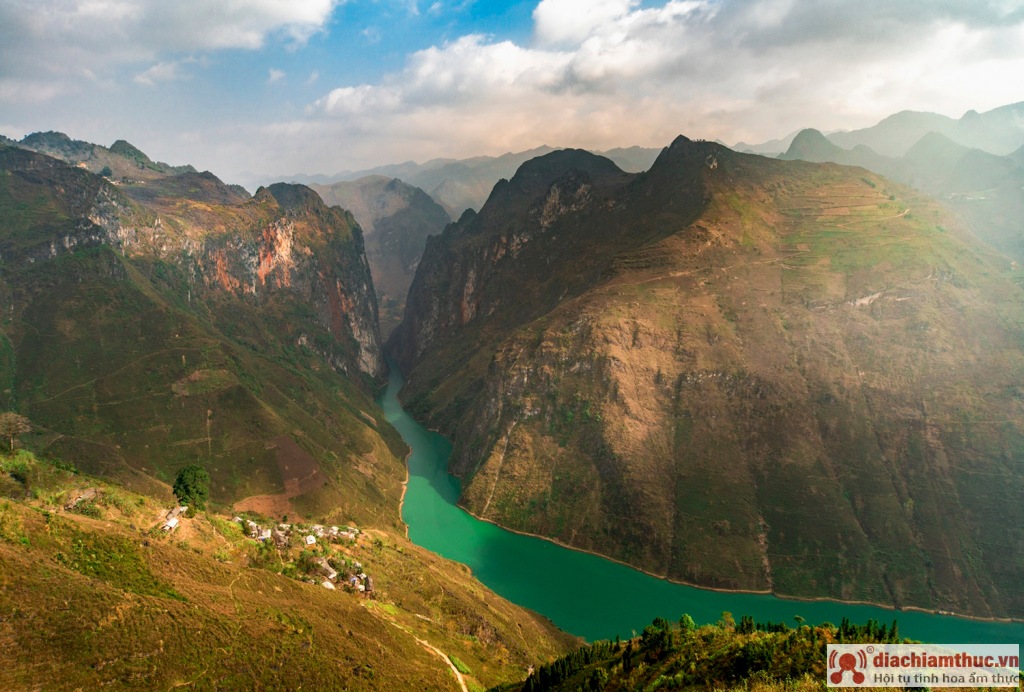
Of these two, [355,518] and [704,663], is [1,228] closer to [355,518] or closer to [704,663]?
[355,518]

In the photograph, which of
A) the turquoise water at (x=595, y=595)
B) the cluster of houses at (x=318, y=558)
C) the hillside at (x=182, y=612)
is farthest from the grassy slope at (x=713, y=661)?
the turquoise water at (x=595, y=595)

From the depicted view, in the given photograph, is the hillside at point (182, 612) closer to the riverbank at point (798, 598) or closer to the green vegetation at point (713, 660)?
the green vegetation at point (713, 660)

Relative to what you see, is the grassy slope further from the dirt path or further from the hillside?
the hillside

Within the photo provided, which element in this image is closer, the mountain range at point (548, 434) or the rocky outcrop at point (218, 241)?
the mountain range at point (548, 434)

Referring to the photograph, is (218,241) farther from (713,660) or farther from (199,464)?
(713,660)

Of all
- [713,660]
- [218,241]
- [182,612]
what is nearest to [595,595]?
[713,660]

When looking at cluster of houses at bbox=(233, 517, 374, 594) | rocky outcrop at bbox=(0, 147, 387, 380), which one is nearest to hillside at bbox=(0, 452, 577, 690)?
cluster of houses at bbox=(233, 517, 374, 594)
